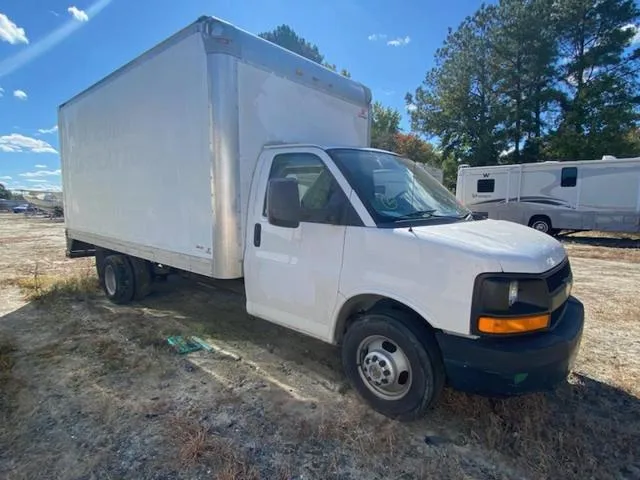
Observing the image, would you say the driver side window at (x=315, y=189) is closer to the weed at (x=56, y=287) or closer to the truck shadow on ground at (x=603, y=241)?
the weed at (x=56, y=287)

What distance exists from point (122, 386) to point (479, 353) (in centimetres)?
309

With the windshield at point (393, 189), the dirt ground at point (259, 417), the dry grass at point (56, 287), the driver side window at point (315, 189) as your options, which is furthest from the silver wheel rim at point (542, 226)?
the dry grass at point (56, 287)

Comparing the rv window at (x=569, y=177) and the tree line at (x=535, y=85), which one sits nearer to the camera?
the rv window at (x=569, y=177)

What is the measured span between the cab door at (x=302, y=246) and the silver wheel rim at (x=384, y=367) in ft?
1.25

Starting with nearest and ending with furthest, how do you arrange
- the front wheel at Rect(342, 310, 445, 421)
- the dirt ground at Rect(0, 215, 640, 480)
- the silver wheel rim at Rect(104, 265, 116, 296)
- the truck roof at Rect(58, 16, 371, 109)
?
the dirt ground at Rect(0, 215, 640, 480) < the front wheel at Rect(342, 310, 445, 421) < the truck roof at Rect(58, 16, 371, 109) < the silver wheel rim at Rect(104, 265, 116, 296)

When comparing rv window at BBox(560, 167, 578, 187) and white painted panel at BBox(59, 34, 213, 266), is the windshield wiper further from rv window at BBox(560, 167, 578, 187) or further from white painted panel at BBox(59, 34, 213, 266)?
rv window at BBox(560, 167, 578, 187)

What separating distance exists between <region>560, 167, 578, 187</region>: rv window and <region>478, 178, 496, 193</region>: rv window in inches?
102

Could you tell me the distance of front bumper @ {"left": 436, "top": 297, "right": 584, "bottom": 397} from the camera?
248 cm

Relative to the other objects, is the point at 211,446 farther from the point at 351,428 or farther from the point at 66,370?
the point at 66,370

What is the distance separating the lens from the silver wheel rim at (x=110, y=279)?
6.13 meters

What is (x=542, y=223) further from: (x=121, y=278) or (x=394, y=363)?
(x=121, y=278)

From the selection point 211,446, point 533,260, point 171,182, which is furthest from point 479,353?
point 171,182

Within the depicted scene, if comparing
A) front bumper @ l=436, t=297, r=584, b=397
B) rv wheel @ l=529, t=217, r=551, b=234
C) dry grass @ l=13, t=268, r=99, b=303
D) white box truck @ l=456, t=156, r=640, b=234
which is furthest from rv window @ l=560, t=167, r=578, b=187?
dry grass @ l=13, t=268, r=99, b=303

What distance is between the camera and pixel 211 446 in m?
2.68
